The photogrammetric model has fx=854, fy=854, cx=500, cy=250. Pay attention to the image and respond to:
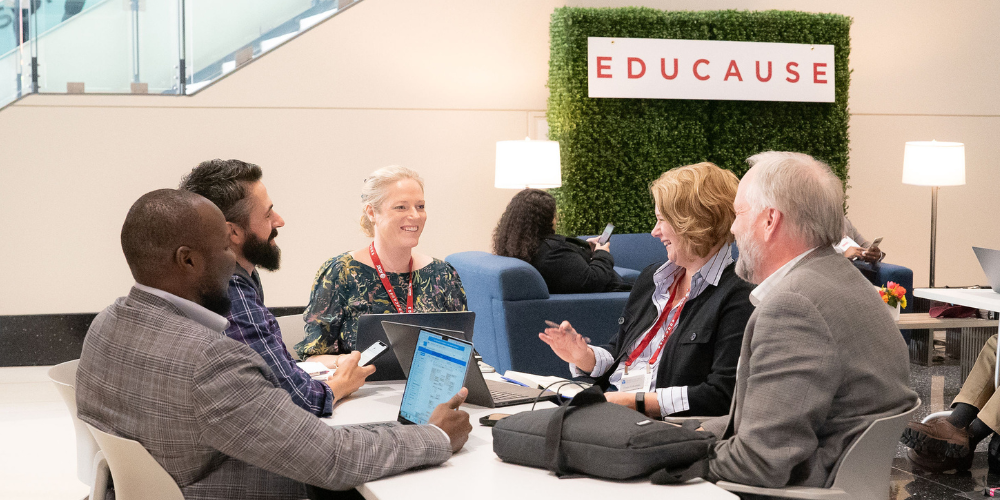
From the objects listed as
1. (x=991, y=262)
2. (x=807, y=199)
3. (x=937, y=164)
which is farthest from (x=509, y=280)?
(x=937, y=164)

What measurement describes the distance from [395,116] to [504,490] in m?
6.08

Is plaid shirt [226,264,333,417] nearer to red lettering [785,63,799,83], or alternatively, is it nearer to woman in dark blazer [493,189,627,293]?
woman in dark blazer [493,189,627,293]

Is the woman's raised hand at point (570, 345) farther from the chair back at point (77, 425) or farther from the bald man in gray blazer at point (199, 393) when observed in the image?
the chair back at point (77, 425)

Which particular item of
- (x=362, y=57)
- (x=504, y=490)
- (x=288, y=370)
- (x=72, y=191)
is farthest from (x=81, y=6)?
(x=504, y=490)

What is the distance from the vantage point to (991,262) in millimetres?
4113

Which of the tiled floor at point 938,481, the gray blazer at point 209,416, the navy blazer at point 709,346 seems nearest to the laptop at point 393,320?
the navy blazer at point 709,346

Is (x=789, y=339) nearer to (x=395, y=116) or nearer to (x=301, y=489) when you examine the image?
(x=301, y=489)

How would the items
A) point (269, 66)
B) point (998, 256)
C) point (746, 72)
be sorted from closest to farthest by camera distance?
point (998, 256) → point (269, 66) → point (746, 72)

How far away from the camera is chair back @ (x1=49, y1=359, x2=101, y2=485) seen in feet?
6.85

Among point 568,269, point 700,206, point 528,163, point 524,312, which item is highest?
point 528,163

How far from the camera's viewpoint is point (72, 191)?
669cm

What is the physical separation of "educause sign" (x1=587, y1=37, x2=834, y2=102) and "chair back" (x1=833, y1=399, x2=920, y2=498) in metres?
5.78

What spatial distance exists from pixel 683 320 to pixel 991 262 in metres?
2.55

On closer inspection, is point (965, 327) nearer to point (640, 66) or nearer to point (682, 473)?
point (640, 66)
